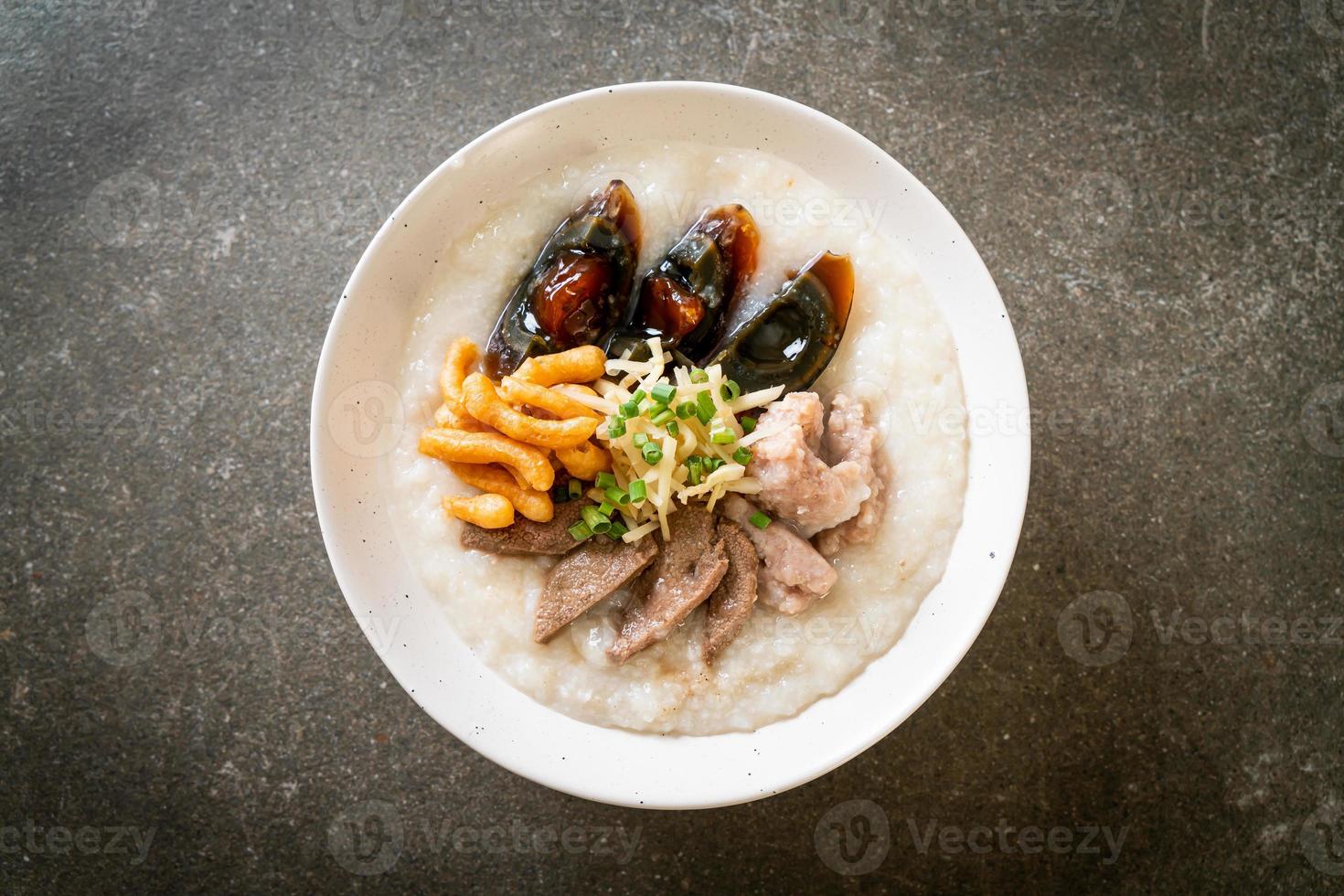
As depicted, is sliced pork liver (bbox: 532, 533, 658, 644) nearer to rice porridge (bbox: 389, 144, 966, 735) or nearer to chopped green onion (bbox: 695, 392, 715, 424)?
rice porridge (bbox: 389, 144, 966, 735)

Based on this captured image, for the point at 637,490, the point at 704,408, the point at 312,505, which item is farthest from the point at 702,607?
the point at 312,505

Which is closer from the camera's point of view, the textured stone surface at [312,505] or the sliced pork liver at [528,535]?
the sliced pork liver at [528,535]

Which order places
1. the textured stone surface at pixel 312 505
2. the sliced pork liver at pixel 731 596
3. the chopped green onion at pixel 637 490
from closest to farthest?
the chopped green onion at pixel 637 490 < the sliced pork liver at pixel 731 596 < the textured stone surface at pixel 312 505

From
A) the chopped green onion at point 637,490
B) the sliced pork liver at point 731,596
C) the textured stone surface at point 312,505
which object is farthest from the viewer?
the textured stone surface at point 312,505

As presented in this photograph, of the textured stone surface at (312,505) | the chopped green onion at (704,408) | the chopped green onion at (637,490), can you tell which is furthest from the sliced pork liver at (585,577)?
the textured stone surface at (312,505)

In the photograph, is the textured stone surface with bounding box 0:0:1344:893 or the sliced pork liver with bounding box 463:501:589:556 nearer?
the sliced pork liver with bounding box 463:501:589:556

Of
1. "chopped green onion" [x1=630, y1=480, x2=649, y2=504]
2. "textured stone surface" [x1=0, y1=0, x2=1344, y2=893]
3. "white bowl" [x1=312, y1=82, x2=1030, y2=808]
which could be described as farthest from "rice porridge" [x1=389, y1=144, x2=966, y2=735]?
"textured stone surface" [x1=0, y1=0, x2=1344, y2=893]

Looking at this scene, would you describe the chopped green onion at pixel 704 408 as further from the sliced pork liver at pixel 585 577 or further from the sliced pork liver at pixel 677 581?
the sliced pork liver at pixel 585 577

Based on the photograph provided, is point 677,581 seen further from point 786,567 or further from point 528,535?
point 528,535
